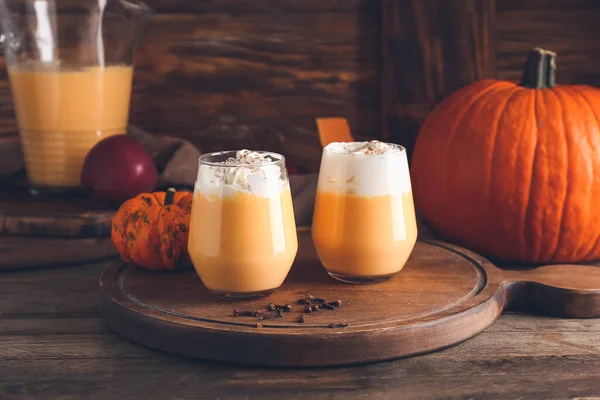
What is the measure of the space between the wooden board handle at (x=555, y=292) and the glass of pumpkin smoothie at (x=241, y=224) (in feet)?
1.26

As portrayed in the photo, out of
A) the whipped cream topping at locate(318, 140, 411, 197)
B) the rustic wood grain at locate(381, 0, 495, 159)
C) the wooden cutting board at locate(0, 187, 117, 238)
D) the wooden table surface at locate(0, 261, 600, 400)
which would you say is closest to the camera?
the wooden table surface at locate(0, 261, 600, 400)

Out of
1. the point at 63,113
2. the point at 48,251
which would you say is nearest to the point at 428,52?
the point at 63,113

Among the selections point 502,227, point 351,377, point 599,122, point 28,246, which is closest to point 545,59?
point 599,122

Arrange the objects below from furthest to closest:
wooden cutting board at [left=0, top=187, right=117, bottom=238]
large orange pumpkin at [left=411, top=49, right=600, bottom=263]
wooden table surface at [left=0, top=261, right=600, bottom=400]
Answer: wooden cutting board at [left=0, top=187, right=117, bottom=238] < large orange pumpkin at [left=411, top=49, right=600, bottom=263] < wooden table surface at [left=0, top=261, right=600, bottom=400]

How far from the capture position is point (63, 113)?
1673mm

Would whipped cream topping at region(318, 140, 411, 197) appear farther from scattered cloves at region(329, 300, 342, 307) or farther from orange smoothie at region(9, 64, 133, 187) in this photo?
orange smoothie at region(9, 64, 133, 187)

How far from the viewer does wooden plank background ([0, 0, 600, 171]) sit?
188cm

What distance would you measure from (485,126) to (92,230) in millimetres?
766

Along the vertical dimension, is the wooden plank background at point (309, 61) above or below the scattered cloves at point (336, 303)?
above

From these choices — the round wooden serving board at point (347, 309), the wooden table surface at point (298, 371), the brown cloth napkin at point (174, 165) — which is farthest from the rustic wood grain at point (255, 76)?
the wooden table surface at point (298, 371)

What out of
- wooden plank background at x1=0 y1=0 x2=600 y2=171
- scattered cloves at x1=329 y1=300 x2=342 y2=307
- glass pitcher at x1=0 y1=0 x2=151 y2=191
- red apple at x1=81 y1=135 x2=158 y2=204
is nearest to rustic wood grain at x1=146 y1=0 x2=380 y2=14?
wooden plank background at x1=0 y1=0 x2=600 y2=171

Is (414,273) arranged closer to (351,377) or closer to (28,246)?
(351,377)

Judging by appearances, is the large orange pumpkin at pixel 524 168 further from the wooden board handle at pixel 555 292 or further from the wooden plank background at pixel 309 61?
the wooden plank background at pixel 309 61

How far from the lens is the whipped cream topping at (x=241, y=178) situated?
3.58ft
